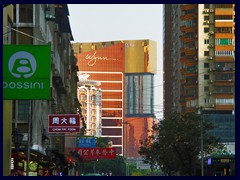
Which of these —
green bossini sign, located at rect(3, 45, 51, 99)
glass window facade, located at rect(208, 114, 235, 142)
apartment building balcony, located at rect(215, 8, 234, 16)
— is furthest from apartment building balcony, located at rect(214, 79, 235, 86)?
green bossini sign, located at rect(3, 45, 51, 99)

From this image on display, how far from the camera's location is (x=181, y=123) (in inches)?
4013

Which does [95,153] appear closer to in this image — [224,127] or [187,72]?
[224,127]

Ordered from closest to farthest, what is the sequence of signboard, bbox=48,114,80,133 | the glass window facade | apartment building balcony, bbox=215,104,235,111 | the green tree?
signboard, bbox=48,114,80,133
the green tree
the glass window facade
apartment building balcony, bbox=215,104,235,111

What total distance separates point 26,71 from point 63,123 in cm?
3362

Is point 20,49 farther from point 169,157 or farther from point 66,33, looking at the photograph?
point 66,33

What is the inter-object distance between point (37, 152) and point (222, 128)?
10725cm

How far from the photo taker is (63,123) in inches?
2608

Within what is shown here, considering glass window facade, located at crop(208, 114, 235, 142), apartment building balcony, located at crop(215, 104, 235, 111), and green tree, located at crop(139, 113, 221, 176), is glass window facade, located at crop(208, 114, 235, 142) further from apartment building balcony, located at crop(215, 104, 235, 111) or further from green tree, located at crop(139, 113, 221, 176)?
green tree, located at crop(139, 113, 221, 176)

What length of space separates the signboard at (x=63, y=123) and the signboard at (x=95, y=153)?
44454 millimetres

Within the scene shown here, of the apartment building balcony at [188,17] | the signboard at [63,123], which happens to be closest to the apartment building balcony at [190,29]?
the apartment building balcony at [188,17]

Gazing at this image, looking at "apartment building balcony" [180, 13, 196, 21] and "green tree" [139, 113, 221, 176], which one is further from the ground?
"apartment building balcony" [180, 13, 196, 21]

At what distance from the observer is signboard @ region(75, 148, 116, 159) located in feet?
365

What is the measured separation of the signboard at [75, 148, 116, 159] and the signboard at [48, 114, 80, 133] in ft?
146

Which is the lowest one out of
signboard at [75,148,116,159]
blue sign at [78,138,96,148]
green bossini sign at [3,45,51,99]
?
signboard at [75,148,116,159]
